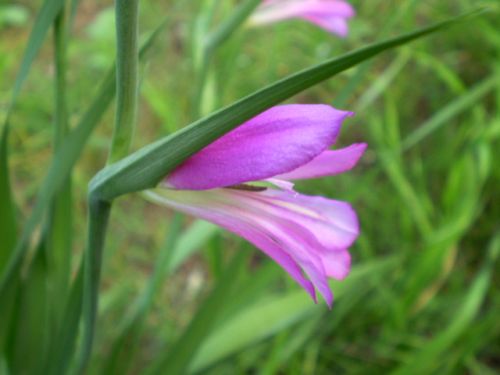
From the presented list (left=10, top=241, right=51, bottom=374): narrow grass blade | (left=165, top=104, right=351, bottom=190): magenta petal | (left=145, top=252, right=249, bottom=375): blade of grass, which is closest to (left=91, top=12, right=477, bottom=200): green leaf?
(left=165, top=104, right=351, bottom=190): magenta petal

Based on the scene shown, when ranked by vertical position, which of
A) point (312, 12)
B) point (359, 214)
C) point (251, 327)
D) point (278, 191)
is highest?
point (312, 12)

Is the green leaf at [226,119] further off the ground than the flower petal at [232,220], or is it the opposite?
the green leaf at [226,119]

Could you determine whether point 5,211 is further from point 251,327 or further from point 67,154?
point 251,327

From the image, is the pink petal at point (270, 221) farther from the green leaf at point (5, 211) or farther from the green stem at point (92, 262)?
the green leaf at point (5, 211)

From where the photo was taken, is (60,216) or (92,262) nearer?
(92,262)

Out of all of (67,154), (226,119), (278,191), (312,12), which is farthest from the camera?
(312,12)

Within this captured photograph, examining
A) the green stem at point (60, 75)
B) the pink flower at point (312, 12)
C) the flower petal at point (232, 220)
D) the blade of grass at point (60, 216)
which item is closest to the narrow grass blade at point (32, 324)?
the blade of grass at point (60, 216)

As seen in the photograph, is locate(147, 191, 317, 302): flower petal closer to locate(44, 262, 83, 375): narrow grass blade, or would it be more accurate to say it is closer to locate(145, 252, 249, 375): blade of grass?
locate(44, 262, 83, 375): narrow grass blade

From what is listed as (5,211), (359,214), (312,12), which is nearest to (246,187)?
(5,211)
